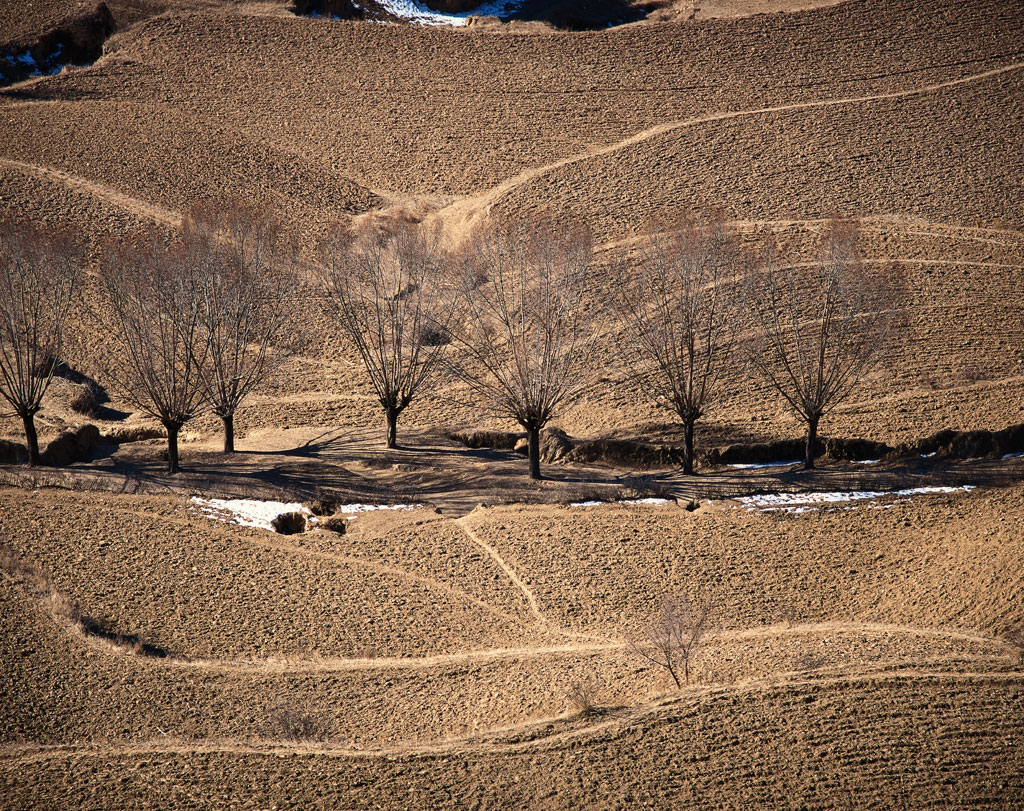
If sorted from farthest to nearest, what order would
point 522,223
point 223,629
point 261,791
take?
point 522,223, point 223,629, point 261,791

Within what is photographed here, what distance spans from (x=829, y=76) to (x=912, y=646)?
141ft

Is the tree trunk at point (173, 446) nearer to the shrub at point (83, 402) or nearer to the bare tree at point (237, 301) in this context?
the bare tree at point (237, 301)

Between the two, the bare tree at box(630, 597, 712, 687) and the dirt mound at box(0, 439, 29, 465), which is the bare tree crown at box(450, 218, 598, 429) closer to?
the bare tree at box(630, 597, 712, 687)

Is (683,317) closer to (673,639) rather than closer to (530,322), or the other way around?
(530,322)

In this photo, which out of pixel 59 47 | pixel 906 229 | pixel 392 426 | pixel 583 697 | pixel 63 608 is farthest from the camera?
pixel 59 47

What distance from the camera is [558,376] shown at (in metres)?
28.8

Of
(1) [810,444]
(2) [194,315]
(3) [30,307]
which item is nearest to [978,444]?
(1) [810,444]

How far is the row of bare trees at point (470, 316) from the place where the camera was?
91.4ft

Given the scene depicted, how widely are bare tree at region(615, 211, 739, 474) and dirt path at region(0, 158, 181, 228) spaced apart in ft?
65.6

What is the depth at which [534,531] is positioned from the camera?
24.9 meters

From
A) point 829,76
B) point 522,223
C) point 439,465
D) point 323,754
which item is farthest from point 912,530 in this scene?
point 829,76

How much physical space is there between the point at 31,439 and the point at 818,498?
20910 millimetres

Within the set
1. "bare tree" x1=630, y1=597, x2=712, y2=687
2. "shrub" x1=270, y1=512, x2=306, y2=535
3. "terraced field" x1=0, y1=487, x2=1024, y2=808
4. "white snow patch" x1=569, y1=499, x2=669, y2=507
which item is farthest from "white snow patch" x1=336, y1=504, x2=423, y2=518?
"bare tree" x1=630, y1=597, x2=712, y2=687

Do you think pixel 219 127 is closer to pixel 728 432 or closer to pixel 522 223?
pixel 522 223
